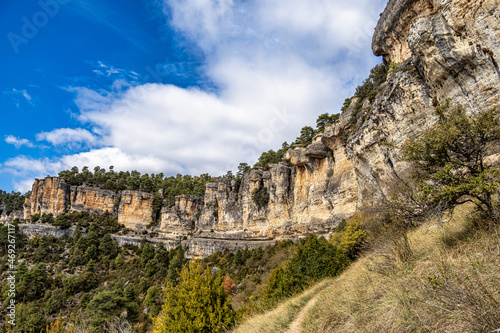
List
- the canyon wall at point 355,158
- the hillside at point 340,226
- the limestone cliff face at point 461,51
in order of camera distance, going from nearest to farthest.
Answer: the hillside at point 340,226, the limestone cliff face at point 461,51, the canyon wall at point 355,158

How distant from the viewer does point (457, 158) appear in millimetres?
5191

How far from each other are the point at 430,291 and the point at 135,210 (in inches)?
2427

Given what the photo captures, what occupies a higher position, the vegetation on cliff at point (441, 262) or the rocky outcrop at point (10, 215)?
the rocky outcrop at point (10, 215)

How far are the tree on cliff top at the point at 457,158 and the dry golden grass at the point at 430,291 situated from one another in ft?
2.32

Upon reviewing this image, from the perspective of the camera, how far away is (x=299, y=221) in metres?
33.4

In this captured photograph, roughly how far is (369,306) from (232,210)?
1625 inches

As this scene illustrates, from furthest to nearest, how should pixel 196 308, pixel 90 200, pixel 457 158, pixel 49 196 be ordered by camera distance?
1. pixel 90 200
2. pixel 49 196
3. pixel 196 308
4. pixel 457 158

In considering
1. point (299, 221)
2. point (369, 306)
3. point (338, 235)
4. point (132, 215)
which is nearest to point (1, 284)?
point (132, 215)

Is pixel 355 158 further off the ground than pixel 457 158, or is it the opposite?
pixel 355 158

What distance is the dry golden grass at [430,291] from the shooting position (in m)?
2.50

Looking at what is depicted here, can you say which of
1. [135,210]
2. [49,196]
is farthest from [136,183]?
[49,196]

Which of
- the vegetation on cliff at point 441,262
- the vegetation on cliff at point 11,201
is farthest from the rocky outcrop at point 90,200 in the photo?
the vegetation on cliff at point 441,262

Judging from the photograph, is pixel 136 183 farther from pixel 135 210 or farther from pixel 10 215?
pixel 10 215

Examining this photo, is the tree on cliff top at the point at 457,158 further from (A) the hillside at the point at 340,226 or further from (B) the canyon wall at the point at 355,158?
(B) the canyon wall at the point at 355,158
